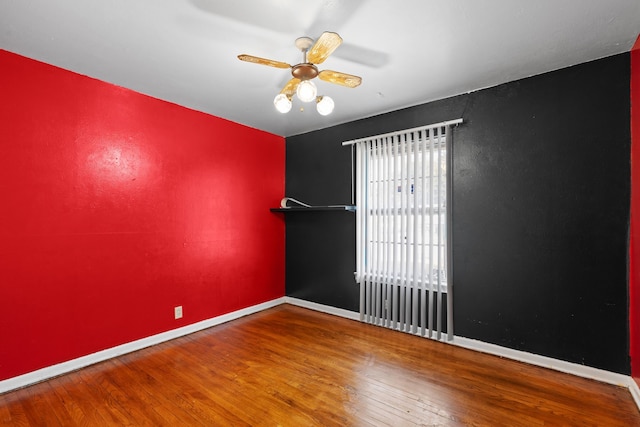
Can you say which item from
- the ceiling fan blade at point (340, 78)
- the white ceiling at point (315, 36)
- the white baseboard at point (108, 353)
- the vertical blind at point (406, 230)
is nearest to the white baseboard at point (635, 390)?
the vertical blind at point (406, 230)

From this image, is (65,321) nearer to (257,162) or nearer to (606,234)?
(257,162)

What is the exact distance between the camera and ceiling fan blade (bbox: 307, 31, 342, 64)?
1.66 metres

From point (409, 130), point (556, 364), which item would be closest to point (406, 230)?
point (409, 130)

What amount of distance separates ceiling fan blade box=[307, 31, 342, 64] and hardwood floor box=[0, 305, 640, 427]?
7.47 feet

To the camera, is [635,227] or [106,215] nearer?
[635,227]

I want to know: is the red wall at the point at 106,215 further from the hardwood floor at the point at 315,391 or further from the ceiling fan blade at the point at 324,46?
the ceiling fan blade at the point at 324,46

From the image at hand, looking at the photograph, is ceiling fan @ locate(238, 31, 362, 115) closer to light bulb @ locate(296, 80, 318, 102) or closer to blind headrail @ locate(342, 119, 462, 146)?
light bulb @ locate(296, 80, 318, 102)

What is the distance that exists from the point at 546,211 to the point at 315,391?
7.91 feet

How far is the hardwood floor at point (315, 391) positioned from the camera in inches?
75.6

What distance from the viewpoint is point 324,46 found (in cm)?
175

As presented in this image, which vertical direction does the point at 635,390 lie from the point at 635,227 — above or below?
below

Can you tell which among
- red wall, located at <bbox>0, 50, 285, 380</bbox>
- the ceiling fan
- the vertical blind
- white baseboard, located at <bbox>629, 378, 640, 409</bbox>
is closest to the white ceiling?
the ceiling fan

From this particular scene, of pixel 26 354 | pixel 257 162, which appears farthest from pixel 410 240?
pixel 26 354

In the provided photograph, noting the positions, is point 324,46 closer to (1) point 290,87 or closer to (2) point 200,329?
(1) point 290,87
